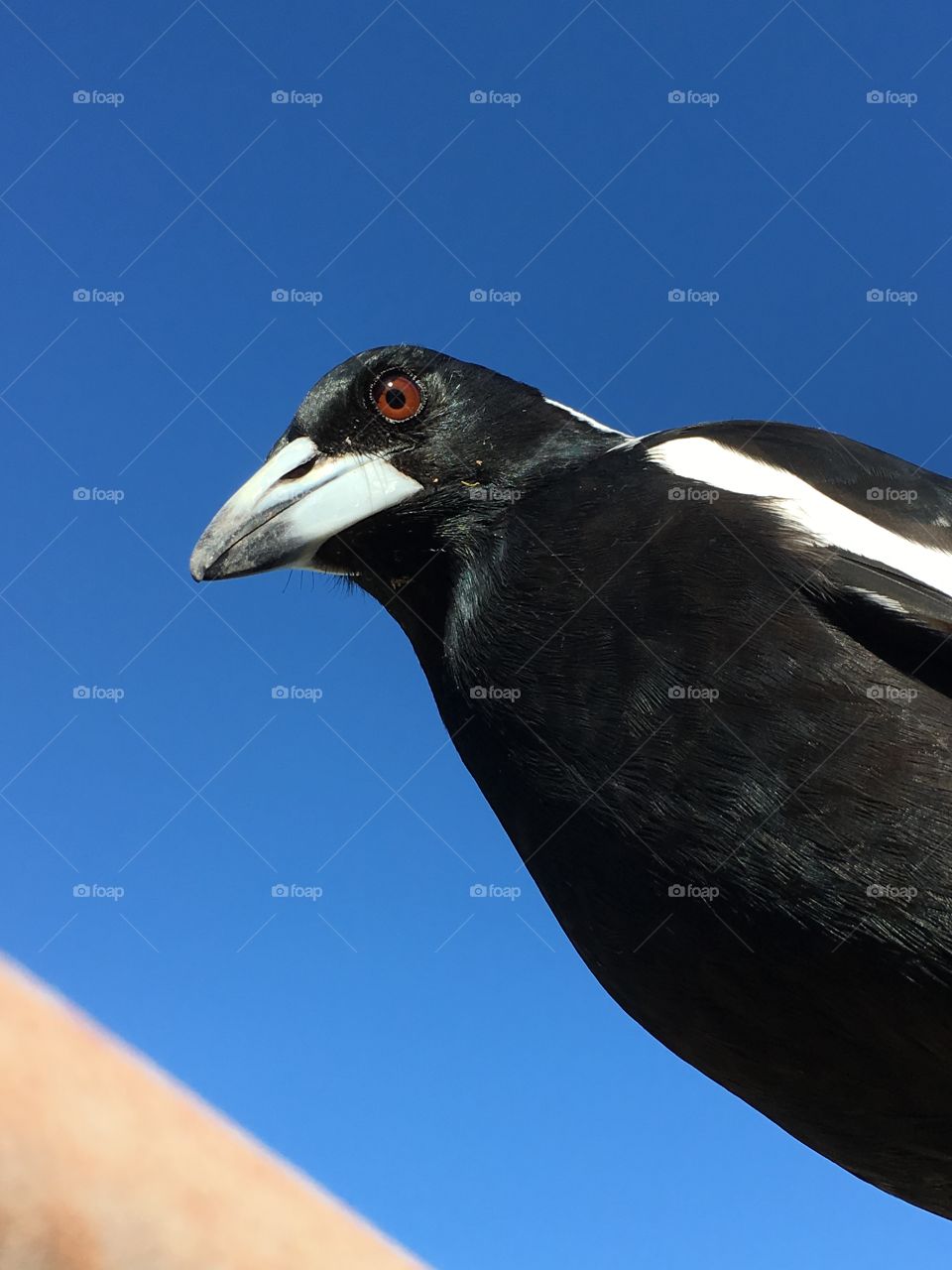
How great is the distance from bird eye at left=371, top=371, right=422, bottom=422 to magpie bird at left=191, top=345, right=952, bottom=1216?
0.29 metres

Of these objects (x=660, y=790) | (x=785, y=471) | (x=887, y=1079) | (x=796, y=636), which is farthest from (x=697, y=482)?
(x=887, y=1079)

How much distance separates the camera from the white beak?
3986 millimetres

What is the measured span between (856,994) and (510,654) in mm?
1313

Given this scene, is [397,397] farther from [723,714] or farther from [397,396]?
[723,714]

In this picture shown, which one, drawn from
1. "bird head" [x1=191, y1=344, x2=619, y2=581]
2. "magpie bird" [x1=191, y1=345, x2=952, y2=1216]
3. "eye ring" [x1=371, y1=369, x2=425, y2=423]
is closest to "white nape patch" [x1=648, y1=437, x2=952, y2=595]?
"magpie bird" [x1=191, y1=345, x2=952, y2=1216]

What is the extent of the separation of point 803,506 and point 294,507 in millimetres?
1609

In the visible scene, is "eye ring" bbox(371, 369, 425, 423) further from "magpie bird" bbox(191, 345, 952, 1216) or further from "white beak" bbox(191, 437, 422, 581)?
"magpie bird" bbox(191, 345, 952, 1216)

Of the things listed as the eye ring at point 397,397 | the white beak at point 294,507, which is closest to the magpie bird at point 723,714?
the white beak at point 294,507

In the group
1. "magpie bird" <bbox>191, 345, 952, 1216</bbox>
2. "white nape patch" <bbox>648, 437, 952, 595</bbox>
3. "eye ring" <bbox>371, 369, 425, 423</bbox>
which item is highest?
"white nape patch" <bbox>648, 437, 952, 595</bbox>

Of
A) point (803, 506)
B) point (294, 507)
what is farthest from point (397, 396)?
point (803, 506)

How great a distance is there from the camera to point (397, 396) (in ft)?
14.4

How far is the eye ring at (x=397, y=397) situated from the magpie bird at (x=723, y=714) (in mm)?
286

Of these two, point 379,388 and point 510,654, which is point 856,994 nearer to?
point 510,654

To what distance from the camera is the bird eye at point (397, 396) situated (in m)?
4.36
